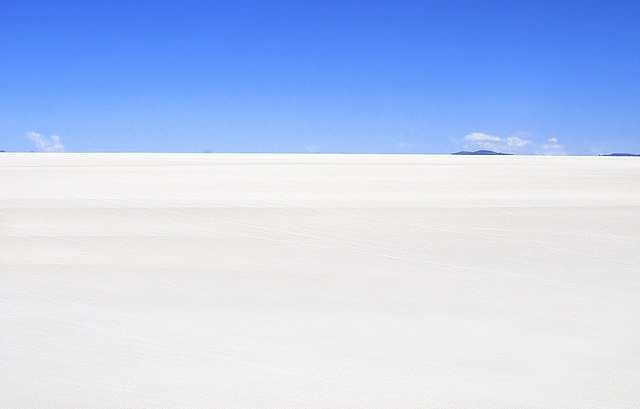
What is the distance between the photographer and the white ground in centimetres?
258

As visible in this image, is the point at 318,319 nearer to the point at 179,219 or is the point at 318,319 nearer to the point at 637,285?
the point at 637,285

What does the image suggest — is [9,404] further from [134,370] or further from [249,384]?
[249,384]

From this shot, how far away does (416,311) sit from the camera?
3668 millimetres

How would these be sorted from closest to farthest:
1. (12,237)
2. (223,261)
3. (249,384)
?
1. (249,384)
2. (223,261)
3. (12,237)

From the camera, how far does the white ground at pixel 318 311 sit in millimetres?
2584

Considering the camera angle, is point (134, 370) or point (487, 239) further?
point (487, 239)

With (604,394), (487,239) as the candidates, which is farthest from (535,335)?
(487,239)

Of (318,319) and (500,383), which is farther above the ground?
(318,319)

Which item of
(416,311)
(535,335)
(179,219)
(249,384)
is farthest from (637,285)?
(179,219)

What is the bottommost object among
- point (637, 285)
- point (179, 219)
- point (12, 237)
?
point (637, 285)

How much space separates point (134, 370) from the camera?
108 inches

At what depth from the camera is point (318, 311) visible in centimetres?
367

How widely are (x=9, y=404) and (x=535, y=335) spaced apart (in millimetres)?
2631

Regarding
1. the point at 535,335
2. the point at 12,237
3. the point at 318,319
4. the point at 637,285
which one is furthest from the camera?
the point at 12,237
